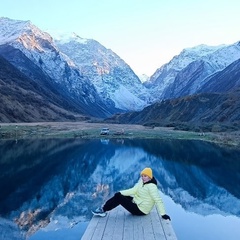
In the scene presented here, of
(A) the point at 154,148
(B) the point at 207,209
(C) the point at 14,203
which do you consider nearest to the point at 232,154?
(A) the point at 154,148

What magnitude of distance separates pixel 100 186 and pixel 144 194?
586 inches

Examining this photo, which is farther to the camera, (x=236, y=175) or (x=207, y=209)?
(x=236, y=175)

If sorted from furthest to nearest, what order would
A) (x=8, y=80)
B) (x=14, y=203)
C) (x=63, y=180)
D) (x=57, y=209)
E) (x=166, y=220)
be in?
(x=8, y=80)
(x=63, y=180)
(x=14, y=203)
(x=57, y=209)
(x=166, y=220)

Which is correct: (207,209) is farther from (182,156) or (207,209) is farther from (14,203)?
(182,156)

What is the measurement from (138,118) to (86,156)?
119770 mm

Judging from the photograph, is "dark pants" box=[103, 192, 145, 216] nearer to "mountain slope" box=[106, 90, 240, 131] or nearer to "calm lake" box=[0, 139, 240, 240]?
"calm lake" box=[0, 139, 240, 240]

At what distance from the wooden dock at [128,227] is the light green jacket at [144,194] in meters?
0.39

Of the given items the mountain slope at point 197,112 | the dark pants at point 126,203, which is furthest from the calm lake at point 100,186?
the mountain slope at point 197,112

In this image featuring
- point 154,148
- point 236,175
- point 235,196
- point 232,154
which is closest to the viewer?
point 235,196

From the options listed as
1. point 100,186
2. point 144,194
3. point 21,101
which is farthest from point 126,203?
point 21,101

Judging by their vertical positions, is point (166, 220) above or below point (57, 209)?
above

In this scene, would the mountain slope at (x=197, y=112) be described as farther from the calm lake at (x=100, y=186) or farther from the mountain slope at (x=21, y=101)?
the calm lake at (x=100, y=186)

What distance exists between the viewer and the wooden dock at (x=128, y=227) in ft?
41.1

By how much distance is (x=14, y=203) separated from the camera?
23250 millimetres
